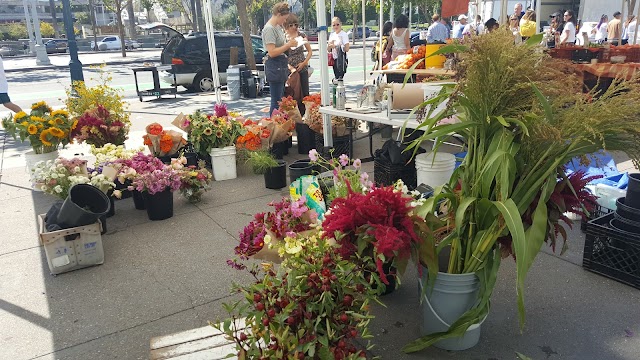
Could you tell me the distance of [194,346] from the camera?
2428 mm

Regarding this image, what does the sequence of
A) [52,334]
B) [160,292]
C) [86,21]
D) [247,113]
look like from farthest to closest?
[86,21] < [247,113] < [160,292] < [52,334]

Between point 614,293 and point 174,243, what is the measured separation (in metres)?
3.19

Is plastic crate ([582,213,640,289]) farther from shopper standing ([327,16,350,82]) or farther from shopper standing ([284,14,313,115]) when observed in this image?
shopper standing ([327,16,350,82])

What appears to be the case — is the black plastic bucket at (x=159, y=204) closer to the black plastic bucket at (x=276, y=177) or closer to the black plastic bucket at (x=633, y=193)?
the black plastic bucket at (x=276, y=177)

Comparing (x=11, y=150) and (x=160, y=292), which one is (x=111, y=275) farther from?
(x=11, y=150)

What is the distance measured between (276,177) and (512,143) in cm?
327

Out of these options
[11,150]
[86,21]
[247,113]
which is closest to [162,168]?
[11,150]

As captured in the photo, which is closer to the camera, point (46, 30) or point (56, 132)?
point (56, 132)

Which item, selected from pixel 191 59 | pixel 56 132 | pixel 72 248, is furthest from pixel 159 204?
pixel 191 59

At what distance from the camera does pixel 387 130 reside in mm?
6758

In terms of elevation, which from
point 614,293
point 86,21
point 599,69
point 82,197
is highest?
point 86,21

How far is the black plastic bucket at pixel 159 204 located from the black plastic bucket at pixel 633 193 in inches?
143

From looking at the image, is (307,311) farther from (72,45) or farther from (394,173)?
(72,45)

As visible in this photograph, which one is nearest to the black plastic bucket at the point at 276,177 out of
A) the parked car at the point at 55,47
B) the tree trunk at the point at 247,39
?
the tree trunk at the point at 247,39
